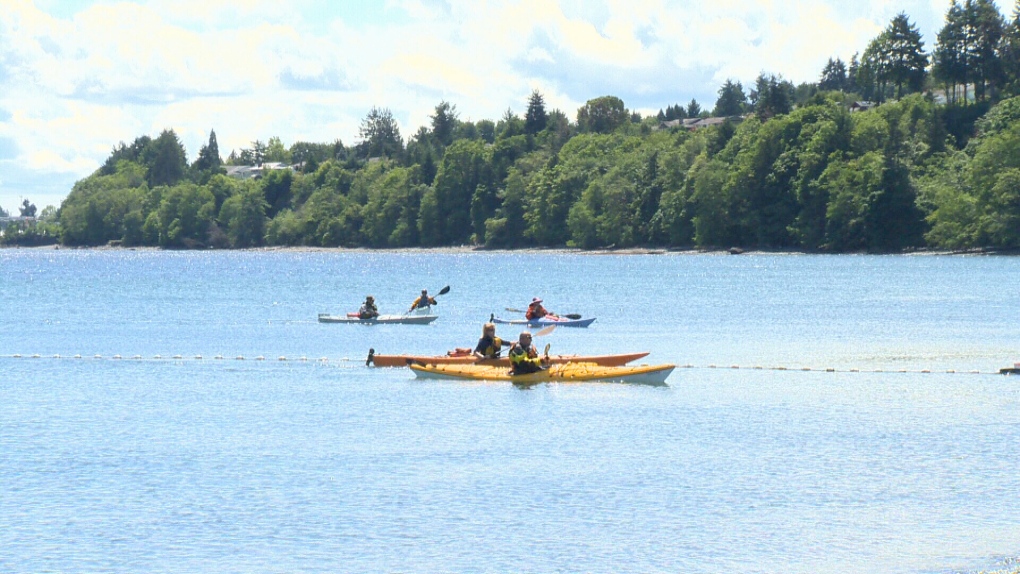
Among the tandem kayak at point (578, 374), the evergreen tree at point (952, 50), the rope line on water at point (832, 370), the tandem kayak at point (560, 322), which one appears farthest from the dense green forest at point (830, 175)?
the tandem kayak at point (578, 374)

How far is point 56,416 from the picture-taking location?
1346 inches

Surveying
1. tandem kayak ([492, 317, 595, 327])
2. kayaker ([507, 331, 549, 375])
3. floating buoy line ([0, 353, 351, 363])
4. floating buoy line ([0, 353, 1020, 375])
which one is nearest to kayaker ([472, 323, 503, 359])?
kayaker ([507, 331, 549, 375])

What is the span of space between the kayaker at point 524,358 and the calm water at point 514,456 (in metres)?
0.79

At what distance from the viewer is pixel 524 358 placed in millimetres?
37469

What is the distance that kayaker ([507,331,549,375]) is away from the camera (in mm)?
37469

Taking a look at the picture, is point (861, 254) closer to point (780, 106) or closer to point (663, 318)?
point (780, 106)

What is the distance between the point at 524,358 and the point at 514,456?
9718 millimetres

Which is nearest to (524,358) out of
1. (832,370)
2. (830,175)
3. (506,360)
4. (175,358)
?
(506,360)

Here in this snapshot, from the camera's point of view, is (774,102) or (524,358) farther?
(774,102)

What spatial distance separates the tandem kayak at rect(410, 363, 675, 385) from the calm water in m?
0.39

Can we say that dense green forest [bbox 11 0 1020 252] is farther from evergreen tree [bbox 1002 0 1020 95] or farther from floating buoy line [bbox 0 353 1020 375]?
floating buoy line [bbox 0 353 1020 375]

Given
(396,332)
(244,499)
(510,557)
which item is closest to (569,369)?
(244,499)

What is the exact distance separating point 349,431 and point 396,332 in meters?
29.0

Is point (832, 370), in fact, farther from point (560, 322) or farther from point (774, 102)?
point (774, 102)
